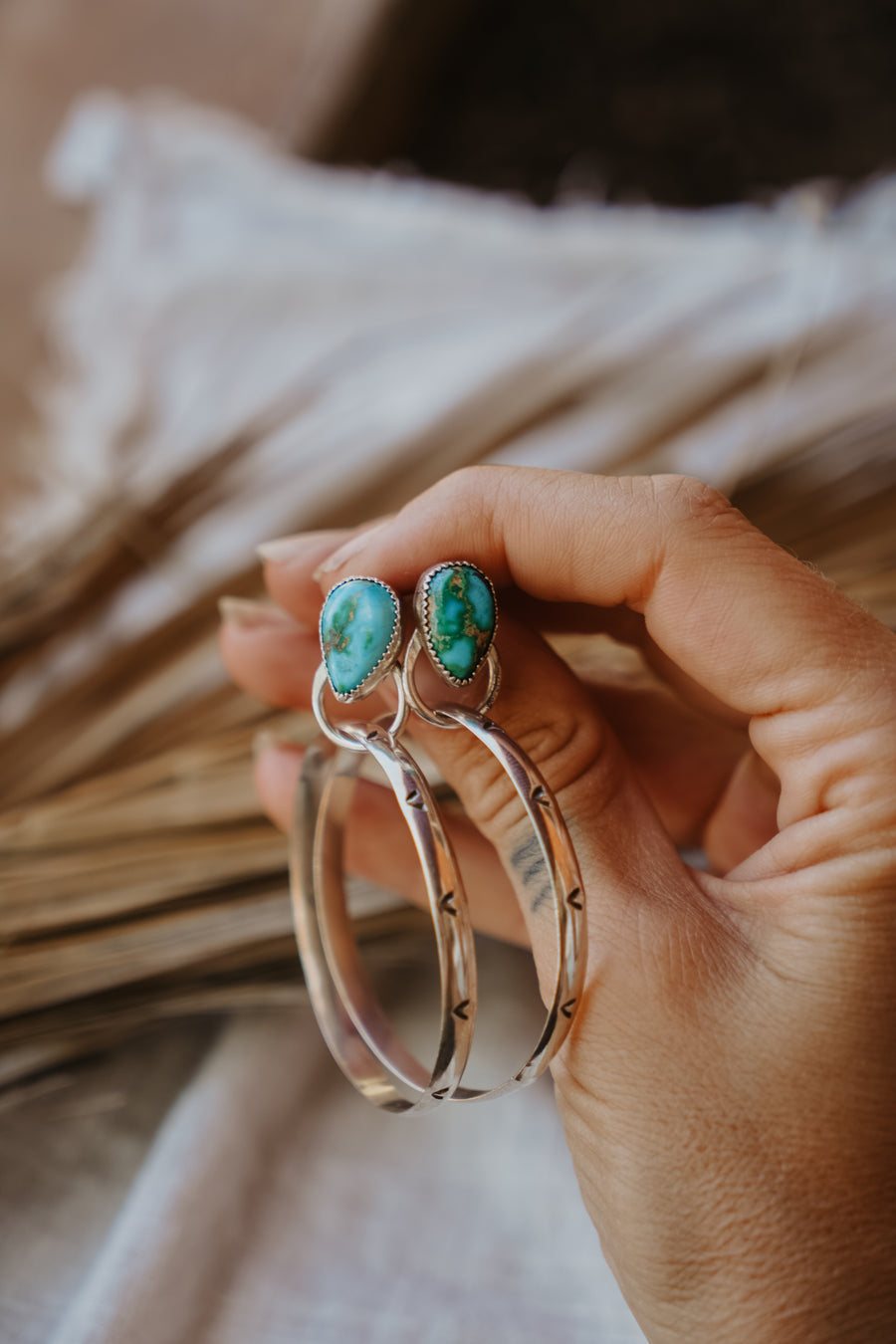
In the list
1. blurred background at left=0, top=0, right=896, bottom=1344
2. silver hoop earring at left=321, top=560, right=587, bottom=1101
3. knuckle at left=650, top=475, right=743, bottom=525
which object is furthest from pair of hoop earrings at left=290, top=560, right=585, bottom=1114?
blurred background at left=0, top=0, right=896, bottom=1344

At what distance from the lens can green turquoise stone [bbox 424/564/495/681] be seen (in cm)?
58

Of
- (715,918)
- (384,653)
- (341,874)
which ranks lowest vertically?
(341,874)

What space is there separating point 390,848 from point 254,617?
215 millimetres

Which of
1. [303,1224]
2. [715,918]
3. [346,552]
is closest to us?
[715,918]

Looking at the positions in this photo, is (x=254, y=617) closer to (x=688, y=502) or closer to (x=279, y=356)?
(x=688, y=502)

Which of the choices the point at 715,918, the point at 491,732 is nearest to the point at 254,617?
the point at 491,732

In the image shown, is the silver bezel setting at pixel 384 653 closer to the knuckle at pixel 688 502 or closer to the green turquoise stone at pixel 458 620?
the green turquoise stone at pixel 458 620

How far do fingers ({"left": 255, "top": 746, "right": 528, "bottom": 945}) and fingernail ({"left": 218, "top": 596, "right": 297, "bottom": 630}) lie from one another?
0.11m

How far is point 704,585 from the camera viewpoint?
0.58 metres

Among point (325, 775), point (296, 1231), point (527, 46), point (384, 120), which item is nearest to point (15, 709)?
point (325, 775)

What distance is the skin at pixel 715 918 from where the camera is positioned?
0.50m

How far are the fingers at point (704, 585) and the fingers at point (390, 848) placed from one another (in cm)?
25

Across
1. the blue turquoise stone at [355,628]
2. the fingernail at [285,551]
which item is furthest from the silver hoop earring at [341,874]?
the fingernail at [285,551]

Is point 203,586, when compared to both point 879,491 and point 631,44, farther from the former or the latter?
point 631,44
